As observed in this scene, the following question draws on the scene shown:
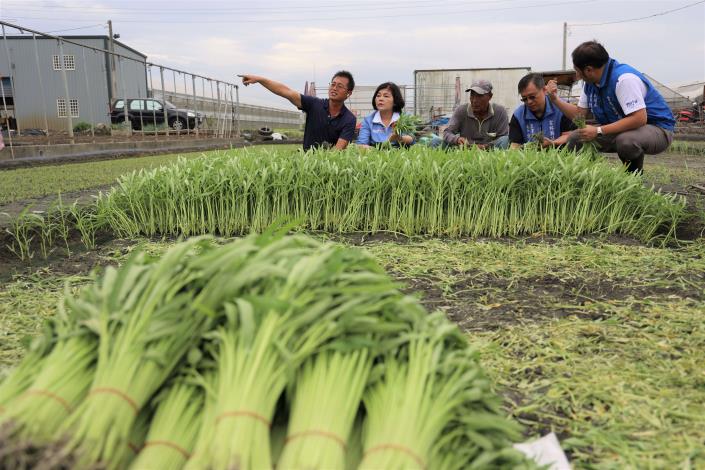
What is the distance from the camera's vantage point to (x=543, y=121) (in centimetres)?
585

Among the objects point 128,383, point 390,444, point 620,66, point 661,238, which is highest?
point 620,66

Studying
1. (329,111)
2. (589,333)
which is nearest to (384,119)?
(329,111)

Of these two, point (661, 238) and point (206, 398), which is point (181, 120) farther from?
point (206, 398)

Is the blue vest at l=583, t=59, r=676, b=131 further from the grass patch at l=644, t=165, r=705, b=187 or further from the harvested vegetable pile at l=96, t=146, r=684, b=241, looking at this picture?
the grass patch at l=644, t=165, r=705, b=187

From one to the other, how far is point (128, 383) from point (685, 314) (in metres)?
2.22

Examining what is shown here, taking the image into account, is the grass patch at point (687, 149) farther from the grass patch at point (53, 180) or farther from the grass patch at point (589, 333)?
the grass patch at point (53, 180)

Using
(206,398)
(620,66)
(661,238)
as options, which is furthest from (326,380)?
(620,66)

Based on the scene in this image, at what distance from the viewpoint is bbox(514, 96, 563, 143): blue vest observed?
5.79 meters

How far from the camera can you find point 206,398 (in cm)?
111

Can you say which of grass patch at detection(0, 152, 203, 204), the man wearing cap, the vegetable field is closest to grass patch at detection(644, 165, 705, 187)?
the man wearing cap

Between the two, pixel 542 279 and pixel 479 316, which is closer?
pixel 479 316

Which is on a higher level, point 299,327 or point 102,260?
point 299,327

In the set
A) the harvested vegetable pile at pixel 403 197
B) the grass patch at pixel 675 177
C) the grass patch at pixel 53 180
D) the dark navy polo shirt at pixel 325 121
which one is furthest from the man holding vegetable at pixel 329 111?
the grass patch at pixel 675 177

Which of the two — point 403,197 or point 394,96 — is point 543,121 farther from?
point 403,197
